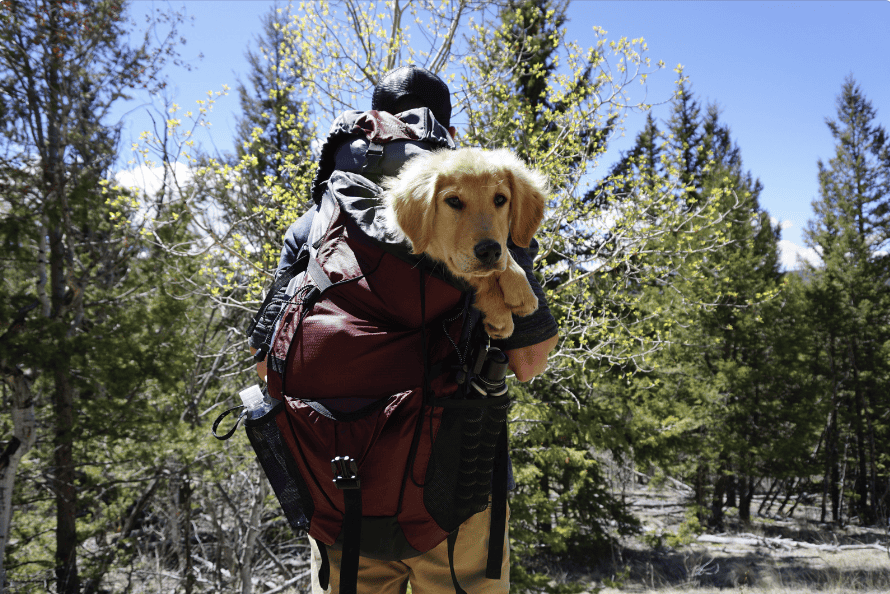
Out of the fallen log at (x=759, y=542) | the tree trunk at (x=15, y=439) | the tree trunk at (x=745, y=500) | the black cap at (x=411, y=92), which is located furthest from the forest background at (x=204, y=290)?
the tree trunk at (x=745, y=500)

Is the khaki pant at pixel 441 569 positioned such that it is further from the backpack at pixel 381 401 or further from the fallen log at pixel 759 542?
the fallen log at pixel 759 542

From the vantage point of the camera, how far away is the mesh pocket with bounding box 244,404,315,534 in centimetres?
125

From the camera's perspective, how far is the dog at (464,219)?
115 cm

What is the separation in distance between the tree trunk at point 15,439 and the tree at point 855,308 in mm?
21132

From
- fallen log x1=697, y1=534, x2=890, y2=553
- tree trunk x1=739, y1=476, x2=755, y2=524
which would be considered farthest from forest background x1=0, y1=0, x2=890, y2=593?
tree trunk x1=739, y1=476, x2=755, y2=524

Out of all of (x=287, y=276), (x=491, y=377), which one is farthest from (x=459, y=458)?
(x=287, y=276)

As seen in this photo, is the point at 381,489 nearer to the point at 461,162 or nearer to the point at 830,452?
the point at 461,162

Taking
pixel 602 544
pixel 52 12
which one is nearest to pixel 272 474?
pixel 52 12

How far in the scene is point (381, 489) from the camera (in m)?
1.17

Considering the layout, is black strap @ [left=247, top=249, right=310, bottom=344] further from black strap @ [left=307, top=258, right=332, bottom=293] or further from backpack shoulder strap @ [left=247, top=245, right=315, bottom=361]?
black strap @ [left=307, top=258, right=332, bottom=293]

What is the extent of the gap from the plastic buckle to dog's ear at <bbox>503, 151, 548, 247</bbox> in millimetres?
614

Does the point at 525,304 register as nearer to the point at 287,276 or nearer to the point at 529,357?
the point at 529,357

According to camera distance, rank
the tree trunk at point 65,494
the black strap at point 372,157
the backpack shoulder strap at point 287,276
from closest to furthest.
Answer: the black strap at point 372,157, the backpack shoulder strap at point 287,276, the tree trunk at point 65,494

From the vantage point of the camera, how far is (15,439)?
6.02 metres
